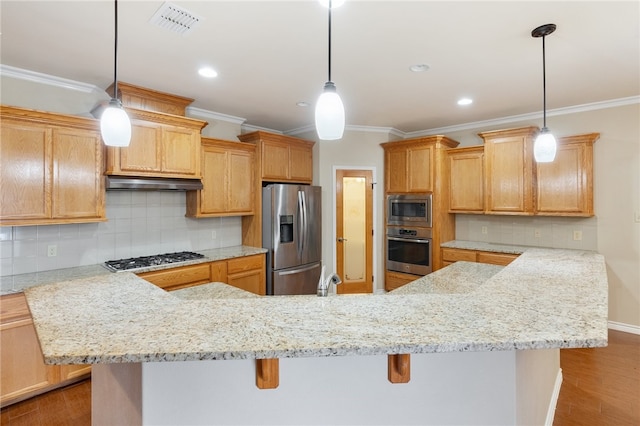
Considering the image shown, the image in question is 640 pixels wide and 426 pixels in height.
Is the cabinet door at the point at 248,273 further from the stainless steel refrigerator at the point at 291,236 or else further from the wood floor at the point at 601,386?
the wood floor at the point at 601,386

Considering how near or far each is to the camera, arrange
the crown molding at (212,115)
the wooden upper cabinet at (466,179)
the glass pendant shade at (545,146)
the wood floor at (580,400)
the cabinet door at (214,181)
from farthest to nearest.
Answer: the wooden upper cabinet at (466,179) < the crown molding at (212,115) < the cabinet door at (214,181) < the glass pendant shade at (545,146) < the wood floor at (580,400)

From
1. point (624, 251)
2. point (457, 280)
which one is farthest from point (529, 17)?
point (624, 251)

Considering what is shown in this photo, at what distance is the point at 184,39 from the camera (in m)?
2.23

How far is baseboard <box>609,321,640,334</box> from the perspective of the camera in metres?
3.58

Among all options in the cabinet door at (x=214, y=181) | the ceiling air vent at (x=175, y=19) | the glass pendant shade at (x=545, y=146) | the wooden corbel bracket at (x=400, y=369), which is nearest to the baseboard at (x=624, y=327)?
the glass pendant shade at (x=545, y=146)

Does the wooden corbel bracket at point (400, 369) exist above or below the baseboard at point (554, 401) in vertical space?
above

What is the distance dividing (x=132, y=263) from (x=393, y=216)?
3.40m

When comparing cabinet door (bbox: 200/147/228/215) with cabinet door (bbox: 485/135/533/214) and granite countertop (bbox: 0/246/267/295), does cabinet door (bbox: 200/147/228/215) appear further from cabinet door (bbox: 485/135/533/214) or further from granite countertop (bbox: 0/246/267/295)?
cabinet door (bbox: 485/135/533/214)

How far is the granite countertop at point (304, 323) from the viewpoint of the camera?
97 cm

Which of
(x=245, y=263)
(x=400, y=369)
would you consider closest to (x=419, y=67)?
(x=400, y=369)

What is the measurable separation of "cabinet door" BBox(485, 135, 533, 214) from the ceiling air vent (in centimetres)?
366

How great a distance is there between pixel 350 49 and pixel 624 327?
4234mm

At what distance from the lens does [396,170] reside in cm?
478

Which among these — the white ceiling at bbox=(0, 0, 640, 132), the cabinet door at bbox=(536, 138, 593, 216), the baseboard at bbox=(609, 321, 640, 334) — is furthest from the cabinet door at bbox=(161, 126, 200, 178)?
the baseboard at bbox=(609, 321, 640, 334)
